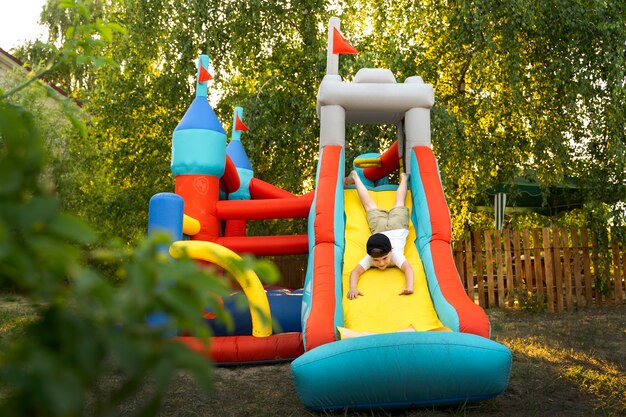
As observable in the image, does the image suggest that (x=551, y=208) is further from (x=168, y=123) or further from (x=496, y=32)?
(x=168, y=123)

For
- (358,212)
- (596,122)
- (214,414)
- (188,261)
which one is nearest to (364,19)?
(596,122)

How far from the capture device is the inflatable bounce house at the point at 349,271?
3.54 meters

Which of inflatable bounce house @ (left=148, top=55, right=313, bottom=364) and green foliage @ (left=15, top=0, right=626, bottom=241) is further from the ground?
green foliage @ (left=15, top=0, right=626, bottom=241)

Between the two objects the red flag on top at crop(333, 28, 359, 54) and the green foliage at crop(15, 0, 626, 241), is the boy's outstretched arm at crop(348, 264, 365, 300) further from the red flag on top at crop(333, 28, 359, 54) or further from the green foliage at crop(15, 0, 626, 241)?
the green foliage at crop(15, 0, 626, 241)

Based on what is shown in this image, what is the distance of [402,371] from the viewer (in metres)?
3.48

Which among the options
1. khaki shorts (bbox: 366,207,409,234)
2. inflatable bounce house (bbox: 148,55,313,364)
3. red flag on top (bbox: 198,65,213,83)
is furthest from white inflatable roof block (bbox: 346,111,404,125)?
red flag on top (bbox: 198,65,213,83)

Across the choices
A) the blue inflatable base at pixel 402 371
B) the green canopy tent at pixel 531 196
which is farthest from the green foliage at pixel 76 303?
the green canopy tent at pixel 531 196

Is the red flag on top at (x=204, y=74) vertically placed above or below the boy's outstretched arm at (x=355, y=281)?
above

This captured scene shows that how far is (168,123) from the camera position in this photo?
1003 centimetres

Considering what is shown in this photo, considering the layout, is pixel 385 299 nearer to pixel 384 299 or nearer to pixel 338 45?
pixel 384 299

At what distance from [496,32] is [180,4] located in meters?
4.88

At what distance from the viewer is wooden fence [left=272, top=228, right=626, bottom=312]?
9289 mm

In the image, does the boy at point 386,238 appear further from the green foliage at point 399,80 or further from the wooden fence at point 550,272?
the wooden fence at point 550,272

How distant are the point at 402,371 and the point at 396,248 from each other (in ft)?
5.57
